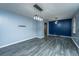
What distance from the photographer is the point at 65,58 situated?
1.31 m

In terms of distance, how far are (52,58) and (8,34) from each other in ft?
14.5

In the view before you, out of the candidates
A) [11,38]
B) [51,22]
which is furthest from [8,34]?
[51,22]

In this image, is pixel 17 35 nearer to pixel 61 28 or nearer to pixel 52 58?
pixel 52 58

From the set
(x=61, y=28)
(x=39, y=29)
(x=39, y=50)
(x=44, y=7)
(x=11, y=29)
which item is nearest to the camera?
(x=39, y=50)

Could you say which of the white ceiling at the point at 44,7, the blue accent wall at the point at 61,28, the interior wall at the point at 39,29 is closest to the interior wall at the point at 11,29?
the white ceiling at the point at 44,7

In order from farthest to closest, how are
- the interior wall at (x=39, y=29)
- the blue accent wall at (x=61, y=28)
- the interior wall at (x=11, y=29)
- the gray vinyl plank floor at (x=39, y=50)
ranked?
the blue accent wall at (x=61, y=28) → the interior wall at (x=39, y=29) → the interior wall at (x=11, y=29) → the gray vinyl plank floor at (x=39, y=50)

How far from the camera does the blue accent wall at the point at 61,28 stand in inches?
378

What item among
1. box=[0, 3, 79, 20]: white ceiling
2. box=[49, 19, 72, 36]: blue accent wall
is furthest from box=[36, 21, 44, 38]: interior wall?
box=[0, 3, 79, 20]: white ceiling

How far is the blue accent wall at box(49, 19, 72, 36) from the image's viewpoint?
959cm

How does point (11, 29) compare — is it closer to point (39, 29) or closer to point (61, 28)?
point (39, 29)

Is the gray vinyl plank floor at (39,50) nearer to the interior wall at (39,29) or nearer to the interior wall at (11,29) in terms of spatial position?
the interior wall at (11,29)

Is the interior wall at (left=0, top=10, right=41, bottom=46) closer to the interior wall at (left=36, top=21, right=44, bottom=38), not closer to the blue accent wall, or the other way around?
the interior wall at (left=36, top=21, right=44, bottom=38)

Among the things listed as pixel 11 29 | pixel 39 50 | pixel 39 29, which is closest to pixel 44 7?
pixel 39 50

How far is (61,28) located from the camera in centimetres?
1053
